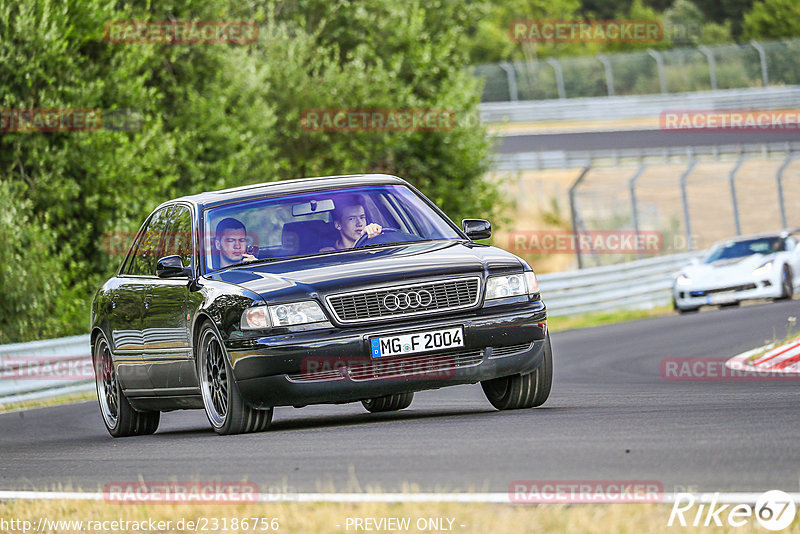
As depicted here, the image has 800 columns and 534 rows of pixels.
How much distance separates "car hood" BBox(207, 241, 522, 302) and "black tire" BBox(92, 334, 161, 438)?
1.86 meters

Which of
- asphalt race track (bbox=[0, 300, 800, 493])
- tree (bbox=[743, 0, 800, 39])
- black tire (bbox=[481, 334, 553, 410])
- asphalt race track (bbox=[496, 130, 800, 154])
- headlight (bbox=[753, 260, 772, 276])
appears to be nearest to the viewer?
asphalt race track (bbox=[0, 300, 800, 493])

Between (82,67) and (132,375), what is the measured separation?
15566 mm

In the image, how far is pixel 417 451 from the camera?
7039 mm

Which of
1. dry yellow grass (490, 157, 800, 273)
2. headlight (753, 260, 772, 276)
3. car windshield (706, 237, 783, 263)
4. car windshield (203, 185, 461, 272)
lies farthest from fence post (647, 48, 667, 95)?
car windshield (203, 185, 461, 272)

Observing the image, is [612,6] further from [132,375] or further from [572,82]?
[132,375]

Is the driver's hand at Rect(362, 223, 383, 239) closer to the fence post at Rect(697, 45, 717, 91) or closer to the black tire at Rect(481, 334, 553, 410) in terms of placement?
the black tire at Rect(481, 334, 553, 410)

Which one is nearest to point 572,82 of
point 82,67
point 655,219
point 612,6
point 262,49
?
point 655,219

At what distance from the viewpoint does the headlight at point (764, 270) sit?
2262cm

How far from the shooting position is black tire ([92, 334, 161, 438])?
34.6ft

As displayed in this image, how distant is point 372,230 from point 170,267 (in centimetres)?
134

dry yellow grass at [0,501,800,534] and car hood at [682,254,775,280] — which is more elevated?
dry yellow grass at [0,501,800,534]

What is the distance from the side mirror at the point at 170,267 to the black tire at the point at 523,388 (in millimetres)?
2092

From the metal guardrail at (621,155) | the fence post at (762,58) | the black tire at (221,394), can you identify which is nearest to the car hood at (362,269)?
the black tire at (221,394)

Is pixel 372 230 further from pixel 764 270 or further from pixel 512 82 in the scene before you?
pixel 512 82
